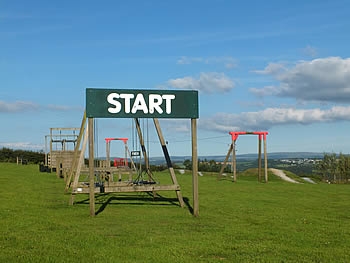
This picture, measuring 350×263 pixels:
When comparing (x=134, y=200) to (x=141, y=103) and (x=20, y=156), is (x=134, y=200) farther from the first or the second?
(x=20, y=156)

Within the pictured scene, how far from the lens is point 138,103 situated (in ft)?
40.6

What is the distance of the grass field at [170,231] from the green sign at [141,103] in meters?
2.56

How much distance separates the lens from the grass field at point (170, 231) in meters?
7.49

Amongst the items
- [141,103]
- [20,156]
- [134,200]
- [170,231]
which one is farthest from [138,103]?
[20,156]

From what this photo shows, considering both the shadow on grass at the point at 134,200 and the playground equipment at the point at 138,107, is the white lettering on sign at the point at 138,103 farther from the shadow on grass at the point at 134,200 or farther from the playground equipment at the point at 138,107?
the shadow on grass at the point at 134,200

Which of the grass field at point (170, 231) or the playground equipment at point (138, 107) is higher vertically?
the playground equipment at point (138, 107)

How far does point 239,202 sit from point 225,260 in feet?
28.9

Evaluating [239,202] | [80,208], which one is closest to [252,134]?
[239,202]

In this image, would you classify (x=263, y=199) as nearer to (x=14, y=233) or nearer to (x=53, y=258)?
(x=14, y=233)

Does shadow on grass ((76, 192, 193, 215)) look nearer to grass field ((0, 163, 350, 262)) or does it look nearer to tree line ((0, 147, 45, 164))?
grass field ((0, 163, 350, 262))

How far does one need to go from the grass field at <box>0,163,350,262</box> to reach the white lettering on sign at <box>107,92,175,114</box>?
2664mm

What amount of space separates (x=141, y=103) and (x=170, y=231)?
12.5 feet

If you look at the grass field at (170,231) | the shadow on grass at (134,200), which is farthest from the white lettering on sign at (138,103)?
the shadow on grass at (134,200)

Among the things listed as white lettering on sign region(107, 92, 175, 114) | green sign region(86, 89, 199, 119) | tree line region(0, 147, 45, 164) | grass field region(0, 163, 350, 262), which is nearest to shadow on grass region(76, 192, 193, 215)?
grass field region(0, 163, 350, 262)
